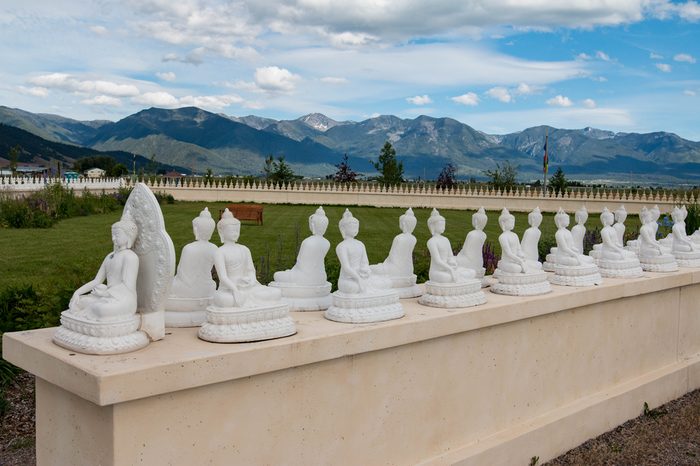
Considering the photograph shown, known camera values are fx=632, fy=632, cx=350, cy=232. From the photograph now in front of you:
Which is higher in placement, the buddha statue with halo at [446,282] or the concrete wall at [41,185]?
the concrete wall at [41,185]

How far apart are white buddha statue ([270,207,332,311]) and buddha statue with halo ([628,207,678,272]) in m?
4.43

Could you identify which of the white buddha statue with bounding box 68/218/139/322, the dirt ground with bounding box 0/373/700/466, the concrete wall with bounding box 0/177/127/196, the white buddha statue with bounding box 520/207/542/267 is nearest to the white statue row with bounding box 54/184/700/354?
the white buddha statue with bounding box 68/218/139/322

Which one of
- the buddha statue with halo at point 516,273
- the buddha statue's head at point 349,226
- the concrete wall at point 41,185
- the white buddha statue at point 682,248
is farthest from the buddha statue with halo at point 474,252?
the concrete wall at point 41,185

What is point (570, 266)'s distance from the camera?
6.43 m

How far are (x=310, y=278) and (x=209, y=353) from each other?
1590 millimetres

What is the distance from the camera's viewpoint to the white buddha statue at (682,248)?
26.3 ft

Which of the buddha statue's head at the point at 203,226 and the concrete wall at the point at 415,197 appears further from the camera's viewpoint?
the concrete wall at the point at 415,197

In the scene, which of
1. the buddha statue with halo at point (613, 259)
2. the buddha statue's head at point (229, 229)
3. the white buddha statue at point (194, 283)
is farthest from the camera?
the buddha statue with halo at point (613, 259)

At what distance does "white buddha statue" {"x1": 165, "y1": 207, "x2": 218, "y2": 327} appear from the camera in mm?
4434

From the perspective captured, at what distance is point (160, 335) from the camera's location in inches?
156

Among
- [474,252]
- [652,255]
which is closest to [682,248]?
[652,255]

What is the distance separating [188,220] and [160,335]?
23.0m

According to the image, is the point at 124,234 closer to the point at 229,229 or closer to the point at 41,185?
the point at 229,229

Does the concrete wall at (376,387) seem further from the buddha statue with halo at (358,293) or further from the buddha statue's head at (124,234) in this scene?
the buddha statue's head at (124,234)
